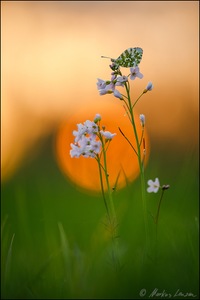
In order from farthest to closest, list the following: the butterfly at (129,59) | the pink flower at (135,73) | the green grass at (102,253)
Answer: the pink flower at (135,73)
the butterfly at (129,59)
the green grass at (102,253)

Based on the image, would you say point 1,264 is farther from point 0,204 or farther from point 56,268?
point 0,204

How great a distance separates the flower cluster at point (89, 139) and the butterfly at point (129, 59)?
0.32 m

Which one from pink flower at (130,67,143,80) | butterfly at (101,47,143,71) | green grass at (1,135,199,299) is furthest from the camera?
pink flower at (130,67,143,80)

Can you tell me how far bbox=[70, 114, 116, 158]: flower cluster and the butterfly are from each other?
324 mm

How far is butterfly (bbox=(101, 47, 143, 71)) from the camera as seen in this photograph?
9.86ft

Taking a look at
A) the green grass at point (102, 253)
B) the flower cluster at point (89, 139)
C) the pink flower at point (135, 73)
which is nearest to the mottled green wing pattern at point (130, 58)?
the pink flower at point (135, 73)

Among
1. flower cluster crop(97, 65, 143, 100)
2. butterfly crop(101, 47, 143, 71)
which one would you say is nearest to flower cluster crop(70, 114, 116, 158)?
flower cluster crop(97, 65, 143, 100)

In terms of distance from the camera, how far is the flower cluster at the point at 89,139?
3.10 m

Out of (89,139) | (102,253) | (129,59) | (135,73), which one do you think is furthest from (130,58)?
(102,253)

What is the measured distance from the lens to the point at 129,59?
302 cm

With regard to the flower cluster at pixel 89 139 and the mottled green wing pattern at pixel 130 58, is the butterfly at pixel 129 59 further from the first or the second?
the flower cluster at pixel 89 139

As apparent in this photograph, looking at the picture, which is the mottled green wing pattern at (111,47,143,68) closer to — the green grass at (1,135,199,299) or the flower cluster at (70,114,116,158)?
the flower cluster at (70,114,116,158)

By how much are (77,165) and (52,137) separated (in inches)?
518

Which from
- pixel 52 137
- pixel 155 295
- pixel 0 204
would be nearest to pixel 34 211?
pixel 0 204
